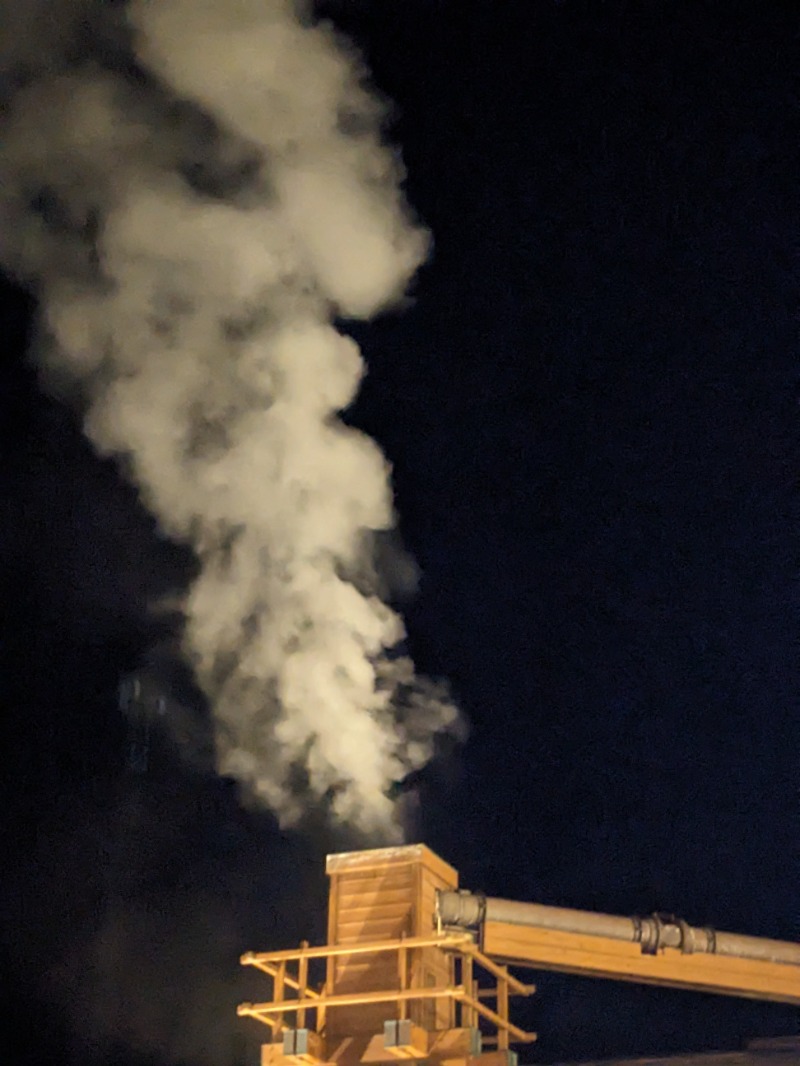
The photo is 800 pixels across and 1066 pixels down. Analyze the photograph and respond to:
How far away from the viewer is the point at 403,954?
10.8 metres

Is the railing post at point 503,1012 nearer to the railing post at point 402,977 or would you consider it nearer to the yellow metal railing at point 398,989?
the yellow metal railing at point 398,989

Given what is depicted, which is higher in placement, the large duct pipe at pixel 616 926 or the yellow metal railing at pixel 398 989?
the large duct pipe at pixel 616 926

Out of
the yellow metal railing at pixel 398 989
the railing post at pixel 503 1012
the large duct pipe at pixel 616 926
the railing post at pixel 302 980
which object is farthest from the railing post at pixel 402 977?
the railing post at pixel 503 1012

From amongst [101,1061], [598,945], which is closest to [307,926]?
[101,1061]

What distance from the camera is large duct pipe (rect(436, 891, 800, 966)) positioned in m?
11.4

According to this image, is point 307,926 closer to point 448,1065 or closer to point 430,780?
point 430,780

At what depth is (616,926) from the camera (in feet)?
40.5

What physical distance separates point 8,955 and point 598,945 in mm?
13025

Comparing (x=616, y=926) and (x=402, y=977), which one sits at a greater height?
(x=616, y=926)

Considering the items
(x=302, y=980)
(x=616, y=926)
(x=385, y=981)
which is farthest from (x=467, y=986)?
(x=616, y=926)

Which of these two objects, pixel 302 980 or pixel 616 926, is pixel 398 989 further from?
pixel 616 926

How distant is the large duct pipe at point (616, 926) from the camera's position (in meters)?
11.4

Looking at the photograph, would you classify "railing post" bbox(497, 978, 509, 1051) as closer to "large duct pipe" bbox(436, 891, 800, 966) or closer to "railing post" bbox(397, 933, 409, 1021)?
"large duct pipe" bbox(436, 891, 800, 966)

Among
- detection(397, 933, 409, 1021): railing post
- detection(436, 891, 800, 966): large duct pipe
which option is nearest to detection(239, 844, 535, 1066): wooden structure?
detection(397, 933, 409, 1021): railing post
